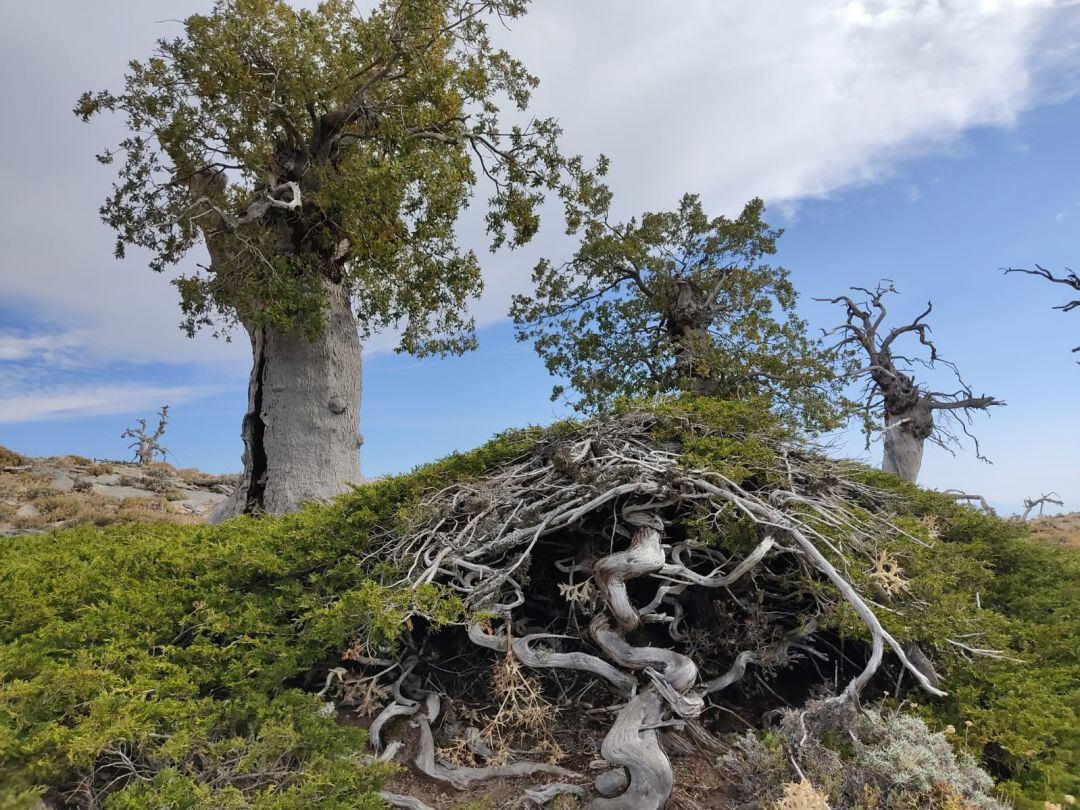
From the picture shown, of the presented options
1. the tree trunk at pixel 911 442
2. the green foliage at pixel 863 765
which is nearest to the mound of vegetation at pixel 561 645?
the green foliage at pixel 863 765

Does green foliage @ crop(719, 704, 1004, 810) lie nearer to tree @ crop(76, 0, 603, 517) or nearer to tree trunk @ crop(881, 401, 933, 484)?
tree @ crop(76, 0, 603, 517)

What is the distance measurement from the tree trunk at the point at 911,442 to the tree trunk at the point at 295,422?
12.3m

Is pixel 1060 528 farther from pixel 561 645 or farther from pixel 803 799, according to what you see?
pixel 803 799

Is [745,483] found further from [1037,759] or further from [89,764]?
[89,764]

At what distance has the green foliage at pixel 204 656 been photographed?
356 centimetres

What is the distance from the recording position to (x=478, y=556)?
5.12m

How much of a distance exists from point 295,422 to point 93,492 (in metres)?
11.6

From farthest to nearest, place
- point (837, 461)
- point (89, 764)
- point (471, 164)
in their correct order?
1. point (471, 164)
2. point (837, 461)
3. point (89, 764)

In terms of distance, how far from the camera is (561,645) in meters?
5.20

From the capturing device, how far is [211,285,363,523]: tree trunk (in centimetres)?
1150

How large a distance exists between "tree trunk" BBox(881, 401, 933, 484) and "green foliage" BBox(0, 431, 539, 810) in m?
12.7

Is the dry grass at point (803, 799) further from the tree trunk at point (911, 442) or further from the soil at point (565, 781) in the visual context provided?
the tree trunk at point (911, 442)

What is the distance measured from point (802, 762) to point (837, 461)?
4014 millimetres

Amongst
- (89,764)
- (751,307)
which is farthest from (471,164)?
(89,764)
